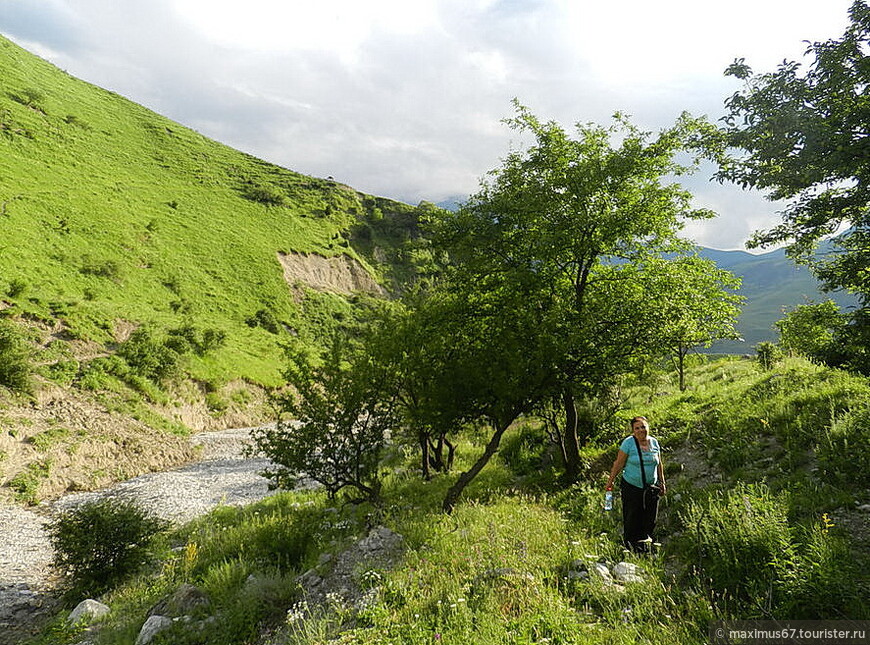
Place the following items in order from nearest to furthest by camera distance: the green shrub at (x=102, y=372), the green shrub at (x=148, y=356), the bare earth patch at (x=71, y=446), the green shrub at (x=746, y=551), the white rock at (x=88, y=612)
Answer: the green shrub at (x=746, y=551)
the white rock at (x=88, y=612)
the bare earth patch at (x=71, y=446)
the green shrub at (x=102, y=372)
the green shrub at (x=148, y=356)

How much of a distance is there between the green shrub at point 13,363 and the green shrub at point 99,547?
1398 cm

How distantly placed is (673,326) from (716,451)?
3.48 metres

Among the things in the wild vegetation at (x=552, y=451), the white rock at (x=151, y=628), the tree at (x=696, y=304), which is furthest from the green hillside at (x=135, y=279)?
the white rock at (x=151, y=628)

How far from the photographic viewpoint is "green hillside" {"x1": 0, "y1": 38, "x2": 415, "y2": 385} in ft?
113

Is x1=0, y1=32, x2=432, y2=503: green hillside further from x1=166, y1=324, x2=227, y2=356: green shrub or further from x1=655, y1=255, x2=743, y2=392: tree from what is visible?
A: x1=655, y1=255, x2=743, y2=392: tree

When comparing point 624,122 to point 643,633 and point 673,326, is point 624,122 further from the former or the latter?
point 643,633

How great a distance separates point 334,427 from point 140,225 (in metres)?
53.6

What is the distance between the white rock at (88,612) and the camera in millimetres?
9016

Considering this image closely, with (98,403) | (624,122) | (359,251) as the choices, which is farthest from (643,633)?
(359,251)

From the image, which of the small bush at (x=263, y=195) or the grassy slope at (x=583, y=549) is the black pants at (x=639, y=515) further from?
the small bush at (x=263, y=195)

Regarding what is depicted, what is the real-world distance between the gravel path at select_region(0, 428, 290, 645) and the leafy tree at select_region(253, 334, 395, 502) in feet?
21.5

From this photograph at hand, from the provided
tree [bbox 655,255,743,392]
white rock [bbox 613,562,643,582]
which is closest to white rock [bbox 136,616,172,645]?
white rock [bbox 613,562,643,582]

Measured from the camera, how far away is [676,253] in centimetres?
1330

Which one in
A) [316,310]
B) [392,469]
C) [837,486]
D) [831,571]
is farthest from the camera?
[316,310]
